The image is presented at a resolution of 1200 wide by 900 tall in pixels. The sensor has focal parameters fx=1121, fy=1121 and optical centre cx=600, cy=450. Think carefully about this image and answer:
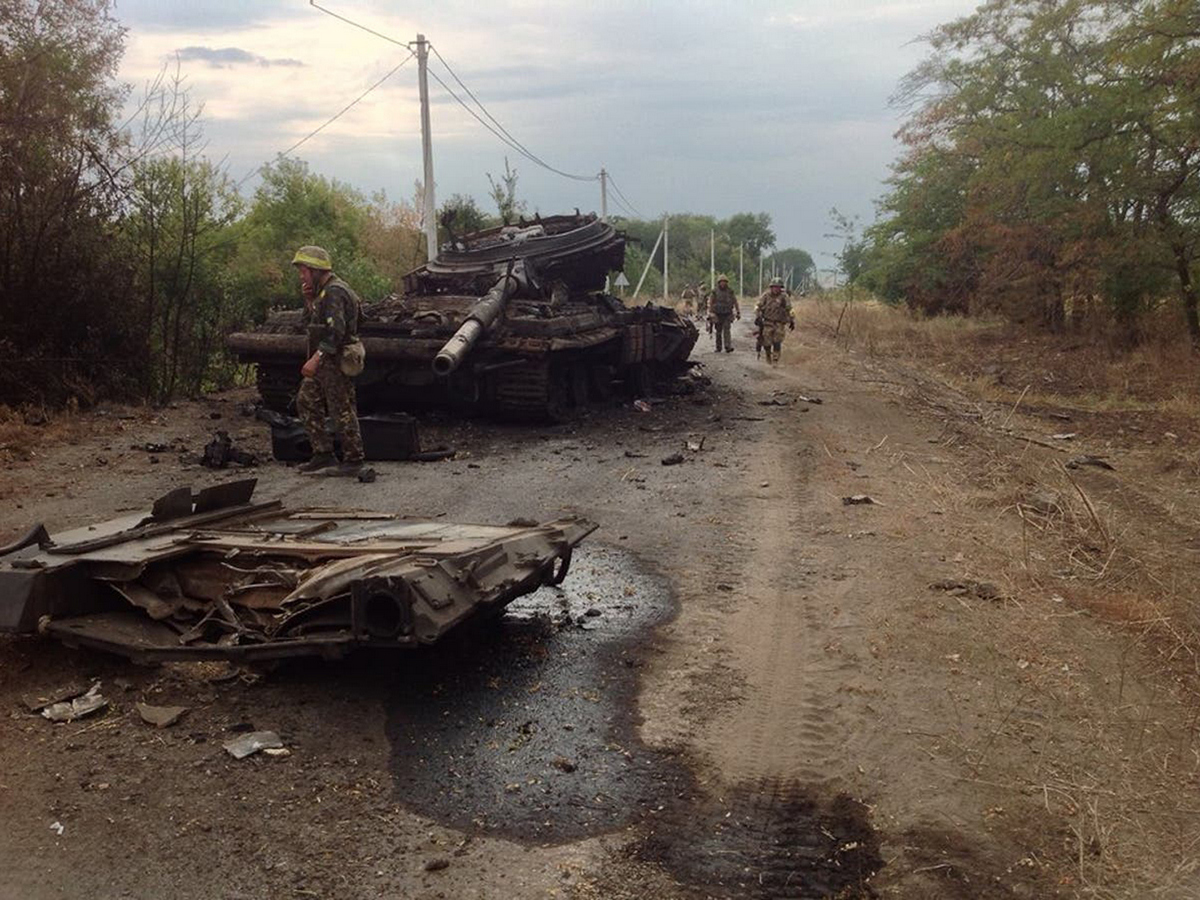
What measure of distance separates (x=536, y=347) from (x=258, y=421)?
11.4 ft

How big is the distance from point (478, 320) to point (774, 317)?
924cm

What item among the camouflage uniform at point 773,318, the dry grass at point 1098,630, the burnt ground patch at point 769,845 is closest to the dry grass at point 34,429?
the dry grass at point 1098,630

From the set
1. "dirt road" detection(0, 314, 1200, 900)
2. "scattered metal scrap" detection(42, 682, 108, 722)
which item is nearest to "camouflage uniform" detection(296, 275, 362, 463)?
"dirt road" detection(0, 314, 1200, 900)

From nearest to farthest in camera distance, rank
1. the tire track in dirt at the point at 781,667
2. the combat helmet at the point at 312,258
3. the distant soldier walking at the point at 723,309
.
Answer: the tire track in dirt at the point at 781,667 < the combat helmet at the point at 312,258 < the distant soldier walking at the point at 723,309

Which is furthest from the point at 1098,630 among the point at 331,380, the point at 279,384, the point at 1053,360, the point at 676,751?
the point at 1053,360

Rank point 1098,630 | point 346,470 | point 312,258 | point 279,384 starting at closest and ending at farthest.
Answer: point 1098,630
point 312,258
point 346,470
point 279,384

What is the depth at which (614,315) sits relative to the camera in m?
14.0

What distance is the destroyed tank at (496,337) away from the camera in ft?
38.5

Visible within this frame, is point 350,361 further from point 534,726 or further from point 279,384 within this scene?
point 534,726

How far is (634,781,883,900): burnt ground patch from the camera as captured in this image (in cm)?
333

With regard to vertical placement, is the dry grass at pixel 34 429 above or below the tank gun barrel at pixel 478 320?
below

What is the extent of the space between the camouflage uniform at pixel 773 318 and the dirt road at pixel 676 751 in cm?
1232

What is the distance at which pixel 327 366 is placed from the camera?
30.9ft

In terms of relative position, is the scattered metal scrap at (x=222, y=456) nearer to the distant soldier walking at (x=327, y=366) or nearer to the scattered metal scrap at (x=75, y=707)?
the distant soldier walking at (x=327, y=366)
